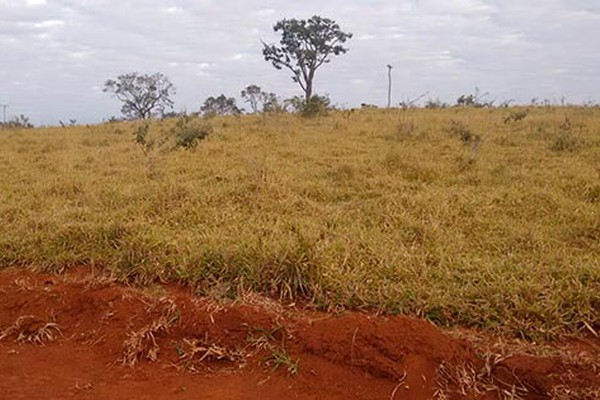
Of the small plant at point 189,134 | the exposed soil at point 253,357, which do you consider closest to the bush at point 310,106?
the small plant at point 189,134

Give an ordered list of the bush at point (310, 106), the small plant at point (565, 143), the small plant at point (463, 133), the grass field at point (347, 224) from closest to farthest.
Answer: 1. the grass field at point (347, 224)
2. the small plant at point (565, 143)
3. the small plant at point (463, 133)
4. the bush at point (310, 106)

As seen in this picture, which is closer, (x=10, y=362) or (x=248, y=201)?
(x=10, y=362)

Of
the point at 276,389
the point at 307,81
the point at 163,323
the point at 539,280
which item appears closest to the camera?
the point at 276,389

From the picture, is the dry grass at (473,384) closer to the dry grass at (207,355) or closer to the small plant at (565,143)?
the dry grass at (207,355)

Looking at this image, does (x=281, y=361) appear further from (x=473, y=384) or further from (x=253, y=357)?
(x=473, y=384)

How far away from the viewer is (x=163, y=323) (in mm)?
2865

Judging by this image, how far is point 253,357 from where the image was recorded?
264 cm

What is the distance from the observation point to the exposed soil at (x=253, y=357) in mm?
2385

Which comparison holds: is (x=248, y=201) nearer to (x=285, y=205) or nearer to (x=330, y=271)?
(x=285, y=205)

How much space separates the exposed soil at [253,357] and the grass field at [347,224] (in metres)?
0.24

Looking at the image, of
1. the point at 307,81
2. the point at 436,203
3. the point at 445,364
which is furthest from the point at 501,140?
the point at 307,81

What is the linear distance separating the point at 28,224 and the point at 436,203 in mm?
3100

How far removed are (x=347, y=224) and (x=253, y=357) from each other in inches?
64.3

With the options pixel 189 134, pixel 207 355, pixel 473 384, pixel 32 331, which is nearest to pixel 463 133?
pixel 189 134
